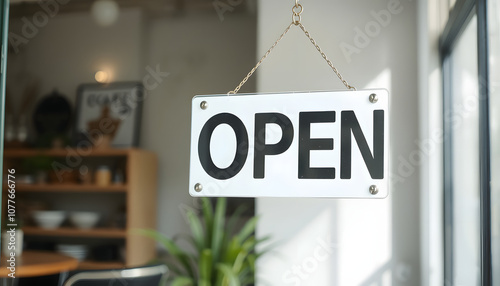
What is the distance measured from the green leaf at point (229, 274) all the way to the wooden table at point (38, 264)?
864 millimetres

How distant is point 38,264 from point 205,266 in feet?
3.12

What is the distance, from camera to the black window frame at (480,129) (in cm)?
178

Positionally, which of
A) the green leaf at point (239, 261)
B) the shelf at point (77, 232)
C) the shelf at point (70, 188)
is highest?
the shelf at point (70, 188)

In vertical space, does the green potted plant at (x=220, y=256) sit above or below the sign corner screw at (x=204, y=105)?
below

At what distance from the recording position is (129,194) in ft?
12.8

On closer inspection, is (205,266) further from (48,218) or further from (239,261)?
(48,218)

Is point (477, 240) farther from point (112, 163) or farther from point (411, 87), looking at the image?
point (112, 163)

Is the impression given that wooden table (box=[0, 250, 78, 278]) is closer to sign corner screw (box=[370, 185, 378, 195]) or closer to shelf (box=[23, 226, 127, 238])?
shelf (box=[23, 226, 127, 238])

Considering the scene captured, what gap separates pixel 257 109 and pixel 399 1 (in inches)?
87.1

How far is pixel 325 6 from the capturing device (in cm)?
312

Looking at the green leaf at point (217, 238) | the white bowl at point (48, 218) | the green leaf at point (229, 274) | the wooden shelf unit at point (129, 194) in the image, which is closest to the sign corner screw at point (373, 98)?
the green leaf at point (229, 274)

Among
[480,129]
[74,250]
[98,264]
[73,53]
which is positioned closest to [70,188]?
[74,250]

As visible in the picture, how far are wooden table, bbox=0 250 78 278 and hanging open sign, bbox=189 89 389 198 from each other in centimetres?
190

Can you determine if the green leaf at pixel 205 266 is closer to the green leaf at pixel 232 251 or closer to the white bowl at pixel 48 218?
the green leaf at pixel 232 251
